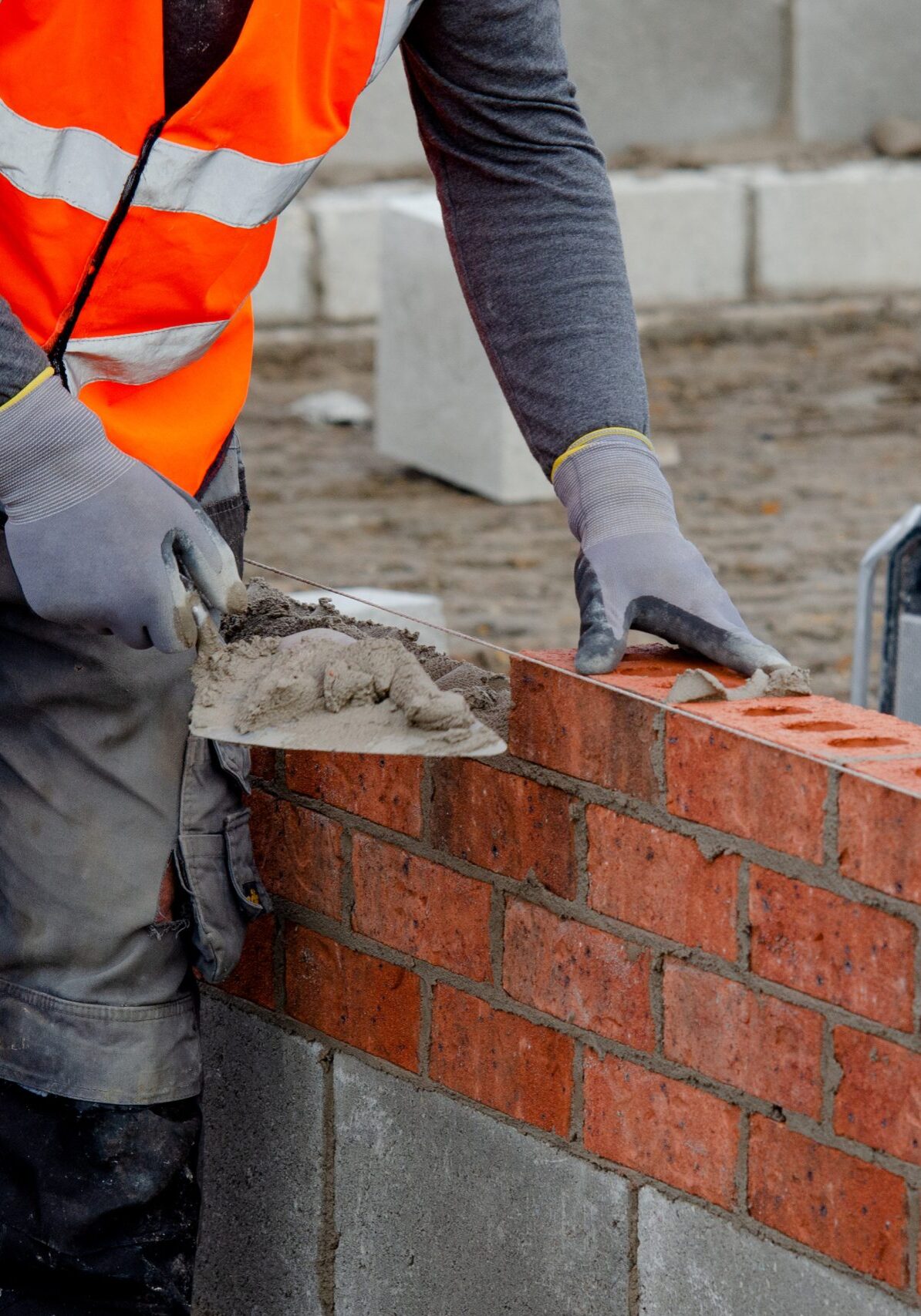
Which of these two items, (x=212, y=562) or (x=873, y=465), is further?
(x=873, y=465)

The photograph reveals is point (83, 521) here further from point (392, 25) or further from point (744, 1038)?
point (744, 1038)

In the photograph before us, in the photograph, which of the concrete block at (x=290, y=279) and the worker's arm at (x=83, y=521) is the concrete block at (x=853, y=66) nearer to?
the concrete block at (x=290, y=279)

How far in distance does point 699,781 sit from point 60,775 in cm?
Answer: 72

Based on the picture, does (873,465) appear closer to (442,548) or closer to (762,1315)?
(442,548)

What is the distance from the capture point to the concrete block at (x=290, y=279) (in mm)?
8961

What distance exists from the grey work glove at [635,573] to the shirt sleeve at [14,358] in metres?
0.63

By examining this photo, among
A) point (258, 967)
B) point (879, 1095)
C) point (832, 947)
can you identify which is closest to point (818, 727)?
point (832, 947)

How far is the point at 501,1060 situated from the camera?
213 centimetres

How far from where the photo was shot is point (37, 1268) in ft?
6.95

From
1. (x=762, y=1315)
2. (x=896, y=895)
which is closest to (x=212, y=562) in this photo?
(x=896, y=895)

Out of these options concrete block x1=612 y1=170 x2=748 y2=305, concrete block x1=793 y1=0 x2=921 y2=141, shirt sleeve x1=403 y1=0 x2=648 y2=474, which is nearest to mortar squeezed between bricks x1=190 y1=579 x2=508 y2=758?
shirt sleeve x1=403 y1=0 x2=648 y2=474

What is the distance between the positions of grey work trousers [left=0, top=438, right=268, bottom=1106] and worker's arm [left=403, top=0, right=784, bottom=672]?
518 mm

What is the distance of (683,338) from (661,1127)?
7.72 meters

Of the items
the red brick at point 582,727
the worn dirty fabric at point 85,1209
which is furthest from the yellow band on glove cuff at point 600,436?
the worn dirty fabric at point 85,1209
